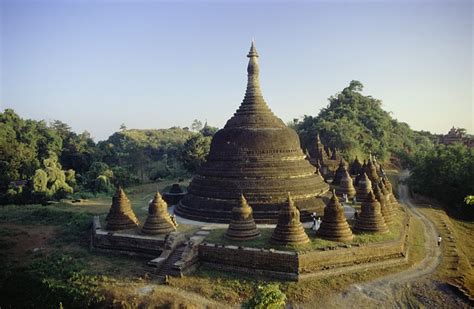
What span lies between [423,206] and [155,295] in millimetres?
31132

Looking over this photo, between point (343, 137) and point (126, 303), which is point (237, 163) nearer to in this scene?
point (126, 303)

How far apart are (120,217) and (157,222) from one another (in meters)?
2.98

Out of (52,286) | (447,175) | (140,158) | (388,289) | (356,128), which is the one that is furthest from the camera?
(140,158)

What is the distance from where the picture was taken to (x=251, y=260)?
19594 millimetres

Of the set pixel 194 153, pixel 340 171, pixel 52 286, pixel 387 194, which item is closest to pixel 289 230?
pixel 387 194

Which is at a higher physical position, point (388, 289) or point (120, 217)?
point (120, 217)

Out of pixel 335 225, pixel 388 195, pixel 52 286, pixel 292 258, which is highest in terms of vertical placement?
pixel 388 195

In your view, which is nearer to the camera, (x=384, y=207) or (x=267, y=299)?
(x=267, y=299)

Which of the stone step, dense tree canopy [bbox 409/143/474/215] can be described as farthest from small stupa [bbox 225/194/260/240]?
dense tree canopy [bbox 409/143/474/215]

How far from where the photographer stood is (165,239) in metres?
21.8

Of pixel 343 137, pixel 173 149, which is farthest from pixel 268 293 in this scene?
pixel 173 149

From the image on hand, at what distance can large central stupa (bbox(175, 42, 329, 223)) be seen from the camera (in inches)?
1016

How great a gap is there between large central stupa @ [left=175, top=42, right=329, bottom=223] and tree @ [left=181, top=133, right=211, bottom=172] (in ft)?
78.1

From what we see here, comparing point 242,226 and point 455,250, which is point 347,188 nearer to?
point 455,250
